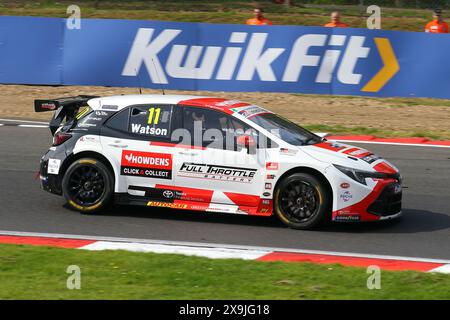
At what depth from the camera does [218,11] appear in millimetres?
27453

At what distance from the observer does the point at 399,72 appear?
1914 centimetres

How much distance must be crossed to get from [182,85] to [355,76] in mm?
3749

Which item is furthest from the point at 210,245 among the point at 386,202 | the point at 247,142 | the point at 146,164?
the point at 386,202

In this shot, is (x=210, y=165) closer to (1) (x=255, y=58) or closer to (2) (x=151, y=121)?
(2) (x=151, y=121)

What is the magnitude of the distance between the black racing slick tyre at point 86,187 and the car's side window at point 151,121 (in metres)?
0.61

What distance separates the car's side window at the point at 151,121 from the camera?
35.1ft

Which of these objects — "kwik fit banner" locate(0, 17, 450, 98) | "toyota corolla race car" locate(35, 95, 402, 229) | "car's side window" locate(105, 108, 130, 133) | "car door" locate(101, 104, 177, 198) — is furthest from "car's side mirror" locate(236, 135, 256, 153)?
"kwik fit banner" locate(0, 17, 450, 98)

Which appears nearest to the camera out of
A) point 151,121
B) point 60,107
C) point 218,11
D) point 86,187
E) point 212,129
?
point 212,129

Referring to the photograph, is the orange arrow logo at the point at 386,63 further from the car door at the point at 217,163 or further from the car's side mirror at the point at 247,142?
the car's side mirror at the point at 247,142

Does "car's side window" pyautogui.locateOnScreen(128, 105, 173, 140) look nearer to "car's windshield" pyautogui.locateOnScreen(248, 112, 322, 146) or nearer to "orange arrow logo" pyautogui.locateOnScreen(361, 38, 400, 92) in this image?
"car's windshield" pyautogui.locateOnScreen(248, 112, 322, 146)

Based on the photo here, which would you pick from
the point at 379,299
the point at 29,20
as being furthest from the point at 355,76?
the point at 379,299

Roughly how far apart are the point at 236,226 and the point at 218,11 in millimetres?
17688

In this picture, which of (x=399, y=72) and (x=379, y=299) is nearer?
(x=379, y=299)
